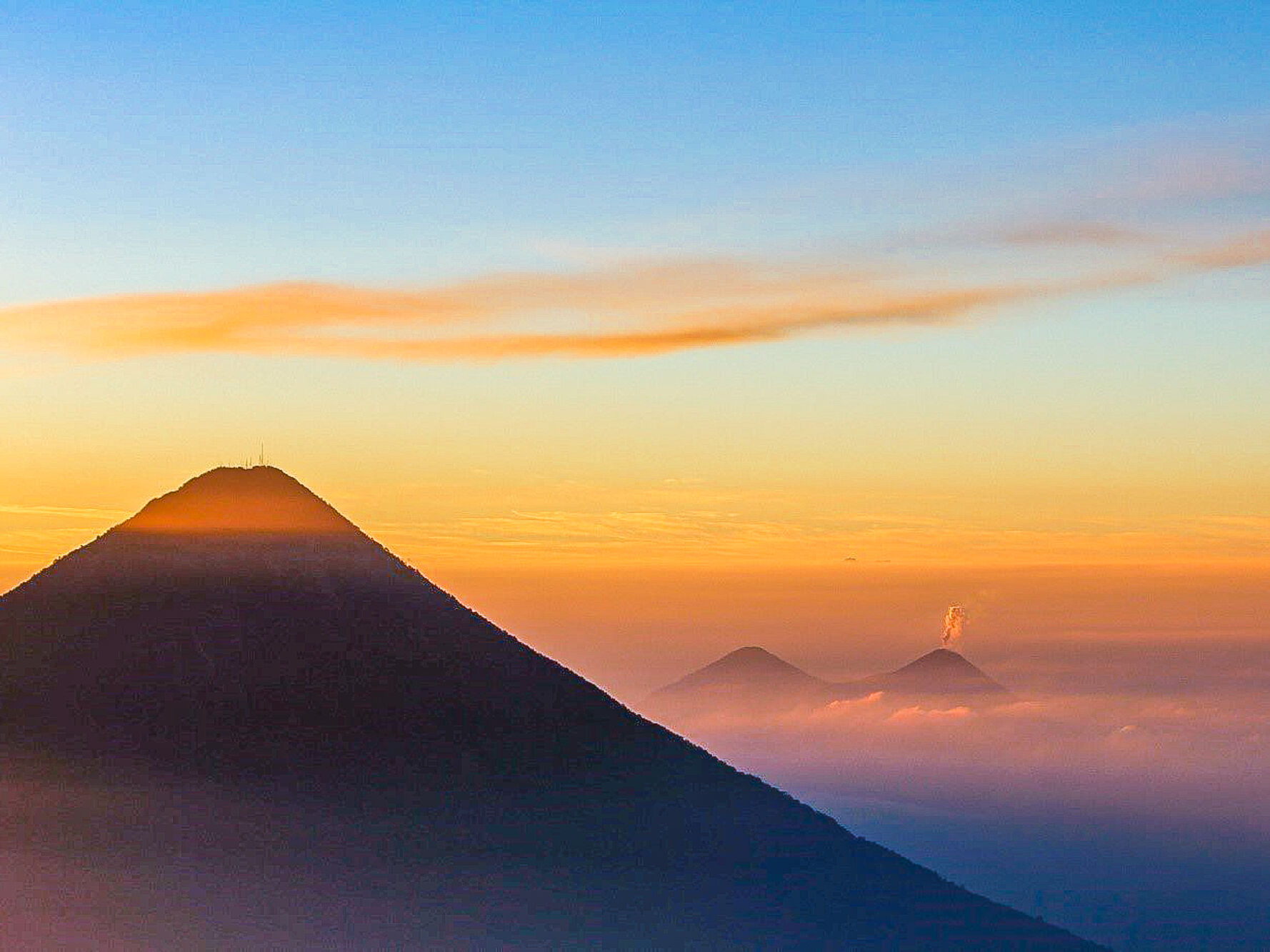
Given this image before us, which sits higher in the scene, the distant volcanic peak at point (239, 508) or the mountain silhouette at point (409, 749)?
the distant volcanic peak at point (239, 508)

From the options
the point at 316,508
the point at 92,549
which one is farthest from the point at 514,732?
the point at 92,549

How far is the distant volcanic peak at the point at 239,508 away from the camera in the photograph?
150 m

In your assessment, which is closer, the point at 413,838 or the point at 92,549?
the point at 413,838

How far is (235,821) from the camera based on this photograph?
409 ft

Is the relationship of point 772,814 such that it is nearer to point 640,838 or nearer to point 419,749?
point 640,838

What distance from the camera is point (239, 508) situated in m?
150

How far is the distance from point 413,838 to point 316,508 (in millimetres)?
36232

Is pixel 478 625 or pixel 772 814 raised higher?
pixel 478 625

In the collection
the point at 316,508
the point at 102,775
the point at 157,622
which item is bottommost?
the point at 102,775

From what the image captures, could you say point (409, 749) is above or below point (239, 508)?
below

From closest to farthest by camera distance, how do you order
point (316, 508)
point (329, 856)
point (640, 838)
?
1. point (329, 856)
2. point (640, 838)
3. point (316, 508)

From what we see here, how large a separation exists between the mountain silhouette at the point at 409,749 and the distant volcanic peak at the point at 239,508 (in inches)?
7.6

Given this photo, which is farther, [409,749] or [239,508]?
[239,508]

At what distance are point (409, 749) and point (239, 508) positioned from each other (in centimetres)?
2758
